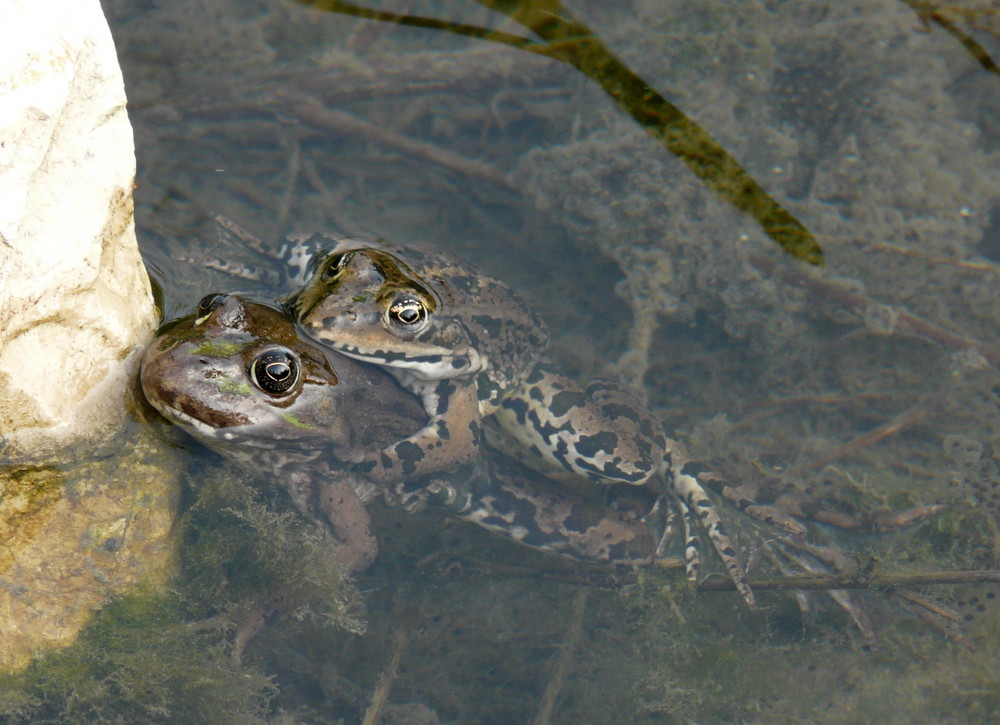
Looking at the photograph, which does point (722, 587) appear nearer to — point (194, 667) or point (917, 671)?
point (917, 671)

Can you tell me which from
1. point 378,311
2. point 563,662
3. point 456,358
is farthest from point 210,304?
point 563,662

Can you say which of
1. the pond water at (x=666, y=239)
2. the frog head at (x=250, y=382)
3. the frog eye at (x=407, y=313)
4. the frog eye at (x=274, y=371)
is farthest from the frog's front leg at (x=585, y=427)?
the frog eye at (x=274, y=371)

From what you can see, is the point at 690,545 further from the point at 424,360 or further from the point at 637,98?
the point at 637,98

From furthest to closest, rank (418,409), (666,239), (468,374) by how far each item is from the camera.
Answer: (666,239) < (468,374) < (418,409)

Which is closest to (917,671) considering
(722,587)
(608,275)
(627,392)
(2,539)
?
(722,587)

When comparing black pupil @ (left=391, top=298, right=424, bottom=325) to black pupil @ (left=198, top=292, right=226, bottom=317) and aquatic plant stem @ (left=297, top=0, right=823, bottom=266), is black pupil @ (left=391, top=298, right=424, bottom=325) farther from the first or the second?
aquatic plant stem @ (left=297, top=0, right=823, bottom=266)

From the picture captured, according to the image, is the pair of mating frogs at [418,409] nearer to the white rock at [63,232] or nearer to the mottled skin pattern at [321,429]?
the mottled skin pattern at [321,429]

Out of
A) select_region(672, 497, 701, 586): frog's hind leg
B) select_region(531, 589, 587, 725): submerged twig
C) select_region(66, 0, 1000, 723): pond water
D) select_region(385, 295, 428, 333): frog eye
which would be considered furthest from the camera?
select_region(672, 497, 701, 586): frog's hind leg

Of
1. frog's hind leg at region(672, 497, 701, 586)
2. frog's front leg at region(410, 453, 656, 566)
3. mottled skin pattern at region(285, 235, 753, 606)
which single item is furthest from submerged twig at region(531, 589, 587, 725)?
mottled skin pattern at region(285, 235, 753, 606)

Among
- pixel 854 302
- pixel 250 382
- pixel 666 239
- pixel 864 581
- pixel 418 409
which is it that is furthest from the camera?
pixel 666 239
